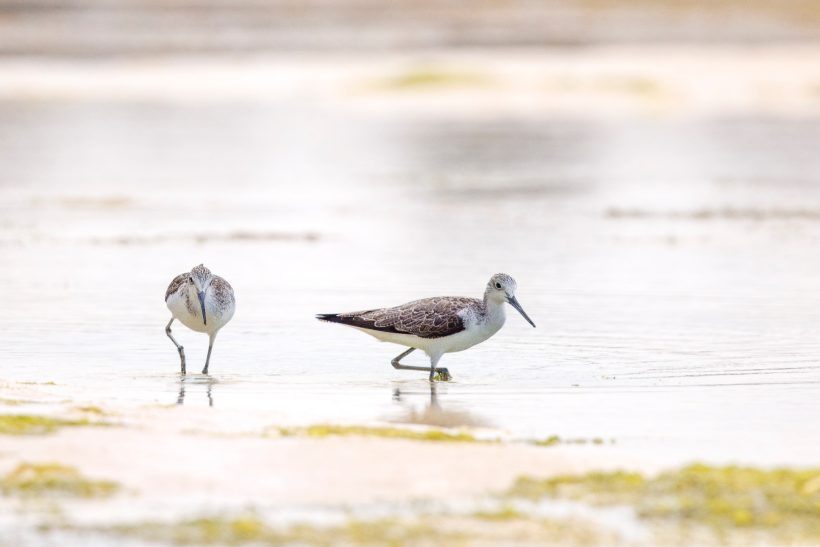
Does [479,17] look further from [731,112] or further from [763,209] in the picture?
[763,209]

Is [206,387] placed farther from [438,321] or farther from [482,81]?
[482,81]

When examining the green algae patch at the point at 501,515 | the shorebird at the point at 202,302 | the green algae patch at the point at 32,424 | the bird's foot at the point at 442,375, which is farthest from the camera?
the shorebird at the point at 202,302

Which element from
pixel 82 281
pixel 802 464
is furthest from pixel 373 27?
pixel 802 464

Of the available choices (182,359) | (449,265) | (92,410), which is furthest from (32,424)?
(449,265)

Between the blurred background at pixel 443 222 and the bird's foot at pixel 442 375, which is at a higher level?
the blurred background at pixel 443 222

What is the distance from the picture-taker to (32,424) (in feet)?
30.6

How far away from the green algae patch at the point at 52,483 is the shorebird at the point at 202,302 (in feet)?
13.1

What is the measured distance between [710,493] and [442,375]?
4.42 m

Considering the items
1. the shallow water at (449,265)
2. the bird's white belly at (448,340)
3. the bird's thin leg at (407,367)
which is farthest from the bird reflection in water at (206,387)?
the bird's thin leg at (407,367)

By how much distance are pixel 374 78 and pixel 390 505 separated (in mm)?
37895

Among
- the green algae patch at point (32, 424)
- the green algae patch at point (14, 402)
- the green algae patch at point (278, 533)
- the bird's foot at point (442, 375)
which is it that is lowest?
the green algae patch at point (278, 533)

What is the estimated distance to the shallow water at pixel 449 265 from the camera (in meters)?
11.3

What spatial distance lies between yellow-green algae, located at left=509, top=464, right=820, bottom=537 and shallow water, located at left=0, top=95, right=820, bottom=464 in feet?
2.93

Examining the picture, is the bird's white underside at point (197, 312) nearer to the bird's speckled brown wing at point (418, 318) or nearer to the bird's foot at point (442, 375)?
the bird's speckled brown wing at point (418, 318)
